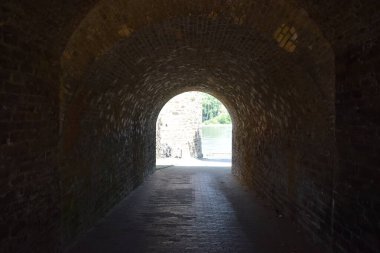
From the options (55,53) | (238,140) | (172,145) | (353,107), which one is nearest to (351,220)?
(353,107)

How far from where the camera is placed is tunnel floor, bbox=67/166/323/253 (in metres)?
5.49

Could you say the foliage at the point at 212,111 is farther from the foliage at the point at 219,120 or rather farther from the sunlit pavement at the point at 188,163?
the sunlit pavement at the point at 188,163

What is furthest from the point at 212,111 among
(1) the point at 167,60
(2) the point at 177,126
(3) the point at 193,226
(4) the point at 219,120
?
(3) the point at 193,226

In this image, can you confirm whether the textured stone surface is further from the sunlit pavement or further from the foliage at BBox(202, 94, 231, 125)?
the foliage at BBox(202, 94, 231, 125)

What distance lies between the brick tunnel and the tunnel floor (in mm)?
299

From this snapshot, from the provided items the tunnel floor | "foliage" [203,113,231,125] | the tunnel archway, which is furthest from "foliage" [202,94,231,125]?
the tunnel archway

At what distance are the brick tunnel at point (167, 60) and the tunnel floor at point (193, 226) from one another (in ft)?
0.98

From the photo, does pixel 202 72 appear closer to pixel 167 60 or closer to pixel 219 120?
pixel 167 60

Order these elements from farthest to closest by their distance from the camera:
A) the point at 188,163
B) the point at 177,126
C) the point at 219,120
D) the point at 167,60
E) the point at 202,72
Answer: the point at 219,120
the point at 177,126
the point at 188,163
the point at 202,72
the point at 167,60

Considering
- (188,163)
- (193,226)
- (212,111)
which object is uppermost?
(212,111)

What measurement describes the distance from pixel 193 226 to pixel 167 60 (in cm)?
361

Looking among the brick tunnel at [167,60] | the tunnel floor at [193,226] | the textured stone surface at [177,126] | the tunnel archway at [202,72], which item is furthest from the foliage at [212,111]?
the brick tunnel at [167,60]

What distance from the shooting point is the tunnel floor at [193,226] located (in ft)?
18.0

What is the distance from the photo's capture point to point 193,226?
21.7ft
